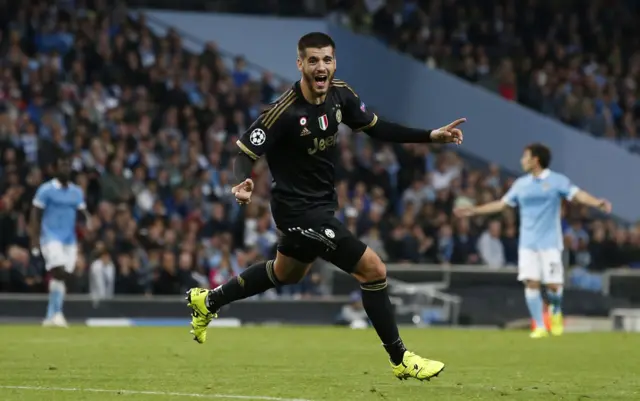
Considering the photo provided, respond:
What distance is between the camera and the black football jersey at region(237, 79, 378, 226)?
1009cm

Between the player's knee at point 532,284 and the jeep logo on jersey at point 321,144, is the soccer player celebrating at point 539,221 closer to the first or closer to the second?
the player's knee at point 532,284

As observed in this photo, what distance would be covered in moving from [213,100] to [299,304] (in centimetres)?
635

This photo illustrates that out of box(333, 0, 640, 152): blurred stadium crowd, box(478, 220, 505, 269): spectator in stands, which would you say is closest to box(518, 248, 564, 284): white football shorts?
box(478, 220, 505, 269): spectator in stands

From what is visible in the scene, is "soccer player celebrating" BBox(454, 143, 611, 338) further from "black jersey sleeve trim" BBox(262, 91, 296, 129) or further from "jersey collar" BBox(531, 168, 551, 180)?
"black jersey sleeve trim" BBox(262, 91, 296, 129)

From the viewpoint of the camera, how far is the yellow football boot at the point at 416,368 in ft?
32.1

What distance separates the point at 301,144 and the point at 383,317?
4.43 ft

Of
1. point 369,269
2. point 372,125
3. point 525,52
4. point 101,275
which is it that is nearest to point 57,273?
point 101,275

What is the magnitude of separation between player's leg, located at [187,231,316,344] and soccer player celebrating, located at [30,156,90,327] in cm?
853

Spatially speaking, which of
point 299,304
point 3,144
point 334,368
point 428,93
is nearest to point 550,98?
point 428,93

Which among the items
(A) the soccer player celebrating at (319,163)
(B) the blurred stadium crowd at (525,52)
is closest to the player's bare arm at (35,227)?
(A) the soccer player celebrating at (319,163)

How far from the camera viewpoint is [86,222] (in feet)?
74.9

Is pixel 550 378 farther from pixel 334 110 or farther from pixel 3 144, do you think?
pixel 3 144

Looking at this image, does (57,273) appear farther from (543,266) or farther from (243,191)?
(243,191)

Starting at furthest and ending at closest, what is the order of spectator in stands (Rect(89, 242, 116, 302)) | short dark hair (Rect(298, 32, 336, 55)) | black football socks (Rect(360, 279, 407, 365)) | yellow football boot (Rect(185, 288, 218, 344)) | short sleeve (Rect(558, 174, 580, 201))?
spectator in stands (Rect(89, 242, 116, 302)) < short sleeve (Rect(558, 174, 580, 201)) < yellow football boot (Rect(185, 288, 218, 344)) < black football socks (Rect(360, 279, 407, 365)) < short dark hair (Rect(298, 32, 336, 55))
